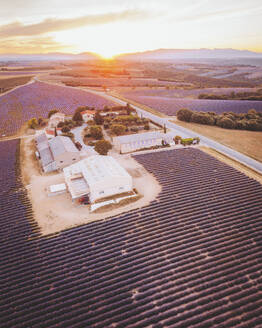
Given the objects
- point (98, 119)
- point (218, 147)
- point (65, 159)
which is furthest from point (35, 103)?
point (218, 147)

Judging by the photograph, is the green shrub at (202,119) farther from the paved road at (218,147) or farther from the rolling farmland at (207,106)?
the rolling farmland at (207,106)

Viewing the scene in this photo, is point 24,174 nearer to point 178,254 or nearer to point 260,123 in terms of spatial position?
point 178,254

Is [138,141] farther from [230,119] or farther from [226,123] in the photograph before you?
[230,119]

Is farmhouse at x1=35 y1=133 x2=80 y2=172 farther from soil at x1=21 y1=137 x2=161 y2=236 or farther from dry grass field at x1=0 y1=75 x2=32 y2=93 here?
dry grass field at x1=0 y1=75 x2=32 y2=93

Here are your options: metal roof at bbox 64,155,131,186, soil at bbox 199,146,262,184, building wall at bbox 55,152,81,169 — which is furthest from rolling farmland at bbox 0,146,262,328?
building wall at bbox 55,152,81,169

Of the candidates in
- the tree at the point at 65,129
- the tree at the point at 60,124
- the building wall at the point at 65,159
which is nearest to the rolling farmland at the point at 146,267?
the building wall at the point at 65,159

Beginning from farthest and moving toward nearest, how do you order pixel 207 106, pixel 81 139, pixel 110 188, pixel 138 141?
pixel 207 106
pixel 81 139
pixel 138 141
pixel 110 188
